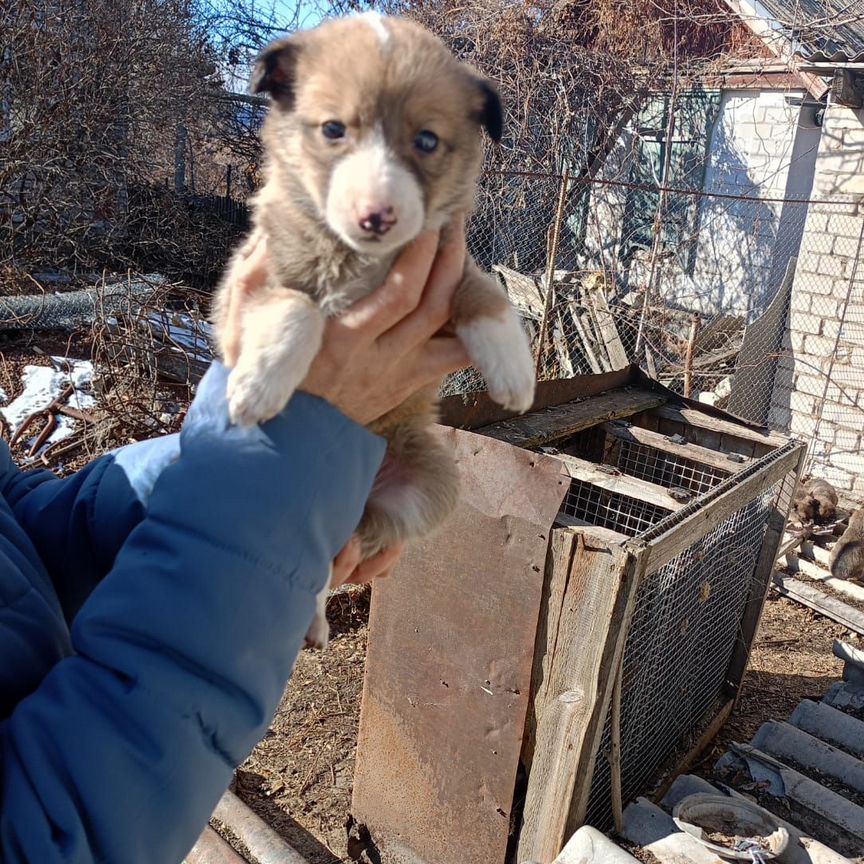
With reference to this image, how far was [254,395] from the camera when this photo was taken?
1293 millimetres

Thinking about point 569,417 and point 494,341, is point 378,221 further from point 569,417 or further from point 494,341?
point 569,417

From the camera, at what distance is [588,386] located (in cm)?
444

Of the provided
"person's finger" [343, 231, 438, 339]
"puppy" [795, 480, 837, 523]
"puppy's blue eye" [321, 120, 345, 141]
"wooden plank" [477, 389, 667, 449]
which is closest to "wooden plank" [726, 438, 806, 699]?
"wooden plank" [477, 389, 667, 449]

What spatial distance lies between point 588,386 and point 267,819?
282cm

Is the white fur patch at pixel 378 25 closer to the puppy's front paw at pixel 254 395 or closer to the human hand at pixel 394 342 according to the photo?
the human hand at pixel 394 342

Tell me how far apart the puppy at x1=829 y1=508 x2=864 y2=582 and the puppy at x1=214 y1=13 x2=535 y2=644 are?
5131 millimetres

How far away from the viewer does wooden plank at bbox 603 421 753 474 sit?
381 cm

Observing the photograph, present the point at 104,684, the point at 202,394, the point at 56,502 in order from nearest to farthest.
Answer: the point at 104,684 < the point at 202,394 < the point at 56,502

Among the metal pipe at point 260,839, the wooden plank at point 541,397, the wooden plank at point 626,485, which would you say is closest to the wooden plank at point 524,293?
the wooden plank at point 541,397

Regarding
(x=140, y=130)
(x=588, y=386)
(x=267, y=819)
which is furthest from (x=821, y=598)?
(x=140, y=130)

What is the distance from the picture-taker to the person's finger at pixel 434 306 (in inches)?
61.0

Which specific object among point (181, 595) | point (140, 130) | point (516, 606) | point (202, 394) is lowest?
point (516, 606)

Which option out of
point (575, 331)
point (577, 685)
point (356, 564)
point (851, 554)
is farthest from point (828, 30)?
point (356, 564)

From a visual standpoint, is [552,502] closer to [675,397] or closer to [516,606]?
[516,606]
